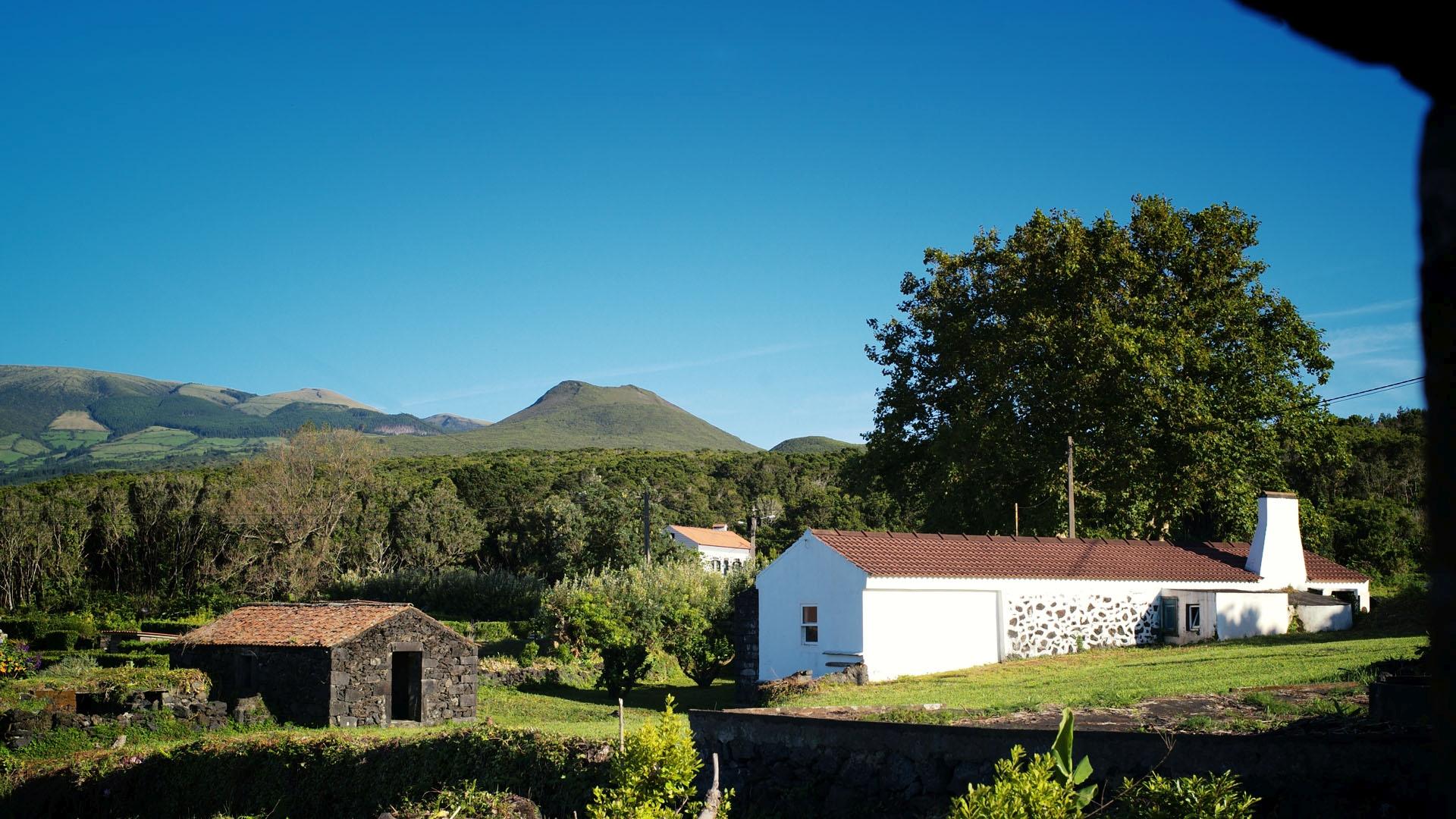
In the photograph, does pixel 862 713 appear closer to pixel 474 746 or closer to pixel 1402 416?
pixel 474 746

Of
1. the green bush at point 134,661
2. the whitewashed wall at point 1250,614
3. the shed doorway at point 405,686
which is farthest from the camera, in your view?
the green bush at point 134,661

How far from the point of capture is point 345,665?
25594 millimetres

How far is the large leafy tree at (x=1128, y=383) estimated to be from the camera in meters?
34.6

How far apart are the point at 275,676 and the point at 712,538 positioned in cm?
4856

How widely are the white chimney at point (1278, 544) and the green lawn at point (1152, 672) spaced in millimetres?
2889

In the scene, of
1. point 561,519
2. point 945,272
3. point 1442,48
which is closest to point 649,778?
point 1442,48

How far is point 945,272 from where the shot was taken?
4241 cm

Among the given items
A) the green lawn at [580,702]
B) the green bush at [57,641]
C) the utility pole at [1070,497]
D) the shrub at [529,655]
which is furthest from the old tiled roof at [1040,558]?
the green bush at [57,641]

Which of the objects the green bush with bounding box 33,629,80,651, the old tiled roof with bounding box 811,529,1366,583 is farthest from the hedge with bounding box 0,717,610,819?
the green bush with bounding box 33,629,80,651

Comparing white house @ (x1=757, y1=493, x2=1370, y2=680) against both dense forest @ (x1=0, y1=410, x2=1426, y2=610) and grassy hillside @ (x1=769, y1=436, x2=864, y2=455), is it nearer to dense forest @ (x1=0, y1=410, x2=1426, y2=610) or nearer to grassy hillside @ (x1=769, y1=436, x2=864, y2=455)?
dense forest @ (x1=0, y1=410, x2=1426, y2=610)

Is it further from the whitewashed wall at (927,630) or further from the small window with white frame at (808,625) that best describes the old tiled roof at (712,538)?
the whitewashed wall at (927,630)

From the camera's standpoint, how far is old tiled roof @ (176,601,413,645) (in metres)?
26.2

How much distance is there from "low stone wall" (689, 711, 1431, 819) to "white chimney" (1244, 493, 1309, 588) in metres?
21.1

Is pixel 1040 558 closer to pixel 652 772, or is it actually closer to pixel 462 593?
pixel 652 772
